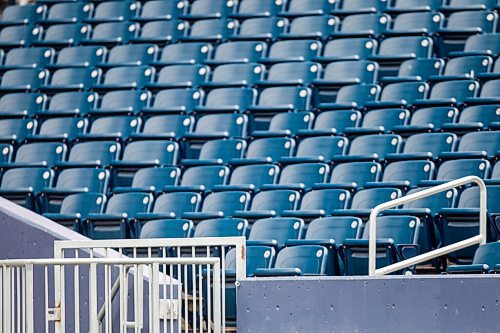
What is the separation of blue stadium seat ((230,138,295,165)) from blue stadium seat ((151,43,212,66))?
1951mm

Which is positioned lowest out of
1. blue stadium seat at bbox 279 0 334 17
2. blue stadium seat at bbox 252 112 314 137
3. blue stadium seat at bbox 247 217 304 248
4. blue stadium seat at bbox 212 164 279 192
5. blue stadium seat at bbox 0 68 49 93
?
blue stadium seat at bbox 247 217 304 248

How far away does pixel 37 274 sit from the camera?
7.81 meters

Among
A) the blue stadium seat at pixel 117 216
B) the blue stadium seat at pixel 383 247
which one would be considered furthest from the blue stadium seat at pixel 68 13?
the blue stadium seat at pixel 383 247

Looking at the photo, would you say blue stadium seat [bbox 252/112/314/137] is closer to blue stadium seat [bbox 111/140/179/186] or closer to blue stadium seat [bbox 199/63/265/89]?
blue stadium seat [bbox 111/140/179/186]

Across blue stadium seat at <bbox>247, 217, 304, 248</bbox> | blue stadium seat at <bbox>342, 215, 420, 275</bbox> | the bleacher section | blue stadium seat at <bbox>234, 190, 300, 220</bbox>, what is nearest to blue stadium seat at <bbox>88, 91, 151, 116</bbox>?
the bleacher section

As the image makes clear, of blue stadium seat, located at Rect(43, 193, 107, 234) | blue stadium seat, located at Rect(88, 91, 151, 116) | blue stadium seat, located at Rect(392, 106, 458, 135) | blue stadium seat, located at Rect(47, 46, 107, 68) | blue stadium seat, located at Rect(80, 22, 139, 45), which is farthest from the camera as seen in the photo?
blue stadium seat, located at Rect(80, 22, 139, 45)

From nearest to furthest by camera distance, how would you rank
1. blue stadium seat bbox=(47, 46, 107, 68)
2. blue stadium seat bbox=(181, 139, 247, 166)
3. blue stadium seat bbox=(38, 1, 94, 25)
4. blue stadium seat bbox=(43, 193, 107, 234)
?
blue stadium seat bbox=(43, 193, 107, 234) < blue stadium seat bbox=(181, 139, 247, 166) < blue stadium seat bbox=(47, 46, 107, 68) < blue stadium seat bbox=(38, 1, 94, 25)

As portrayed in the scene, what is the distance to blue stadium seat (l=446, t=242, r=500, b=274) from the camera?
6.94m

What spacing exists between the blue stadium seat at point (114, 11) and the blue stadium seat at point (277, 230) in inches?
191

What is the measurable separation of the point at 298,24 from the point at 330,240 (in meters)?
4.18

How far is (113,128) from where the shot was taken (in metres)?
10.6

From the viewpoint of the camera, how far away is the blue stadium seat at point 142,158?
9891 mm

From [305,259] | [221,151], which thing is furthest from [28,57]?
[305,259]

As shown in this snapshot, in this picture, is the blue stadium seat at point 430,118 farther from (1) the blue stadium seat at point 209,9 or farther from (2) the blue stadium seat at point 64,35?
(2) the blue stadium seat at point 64,35
